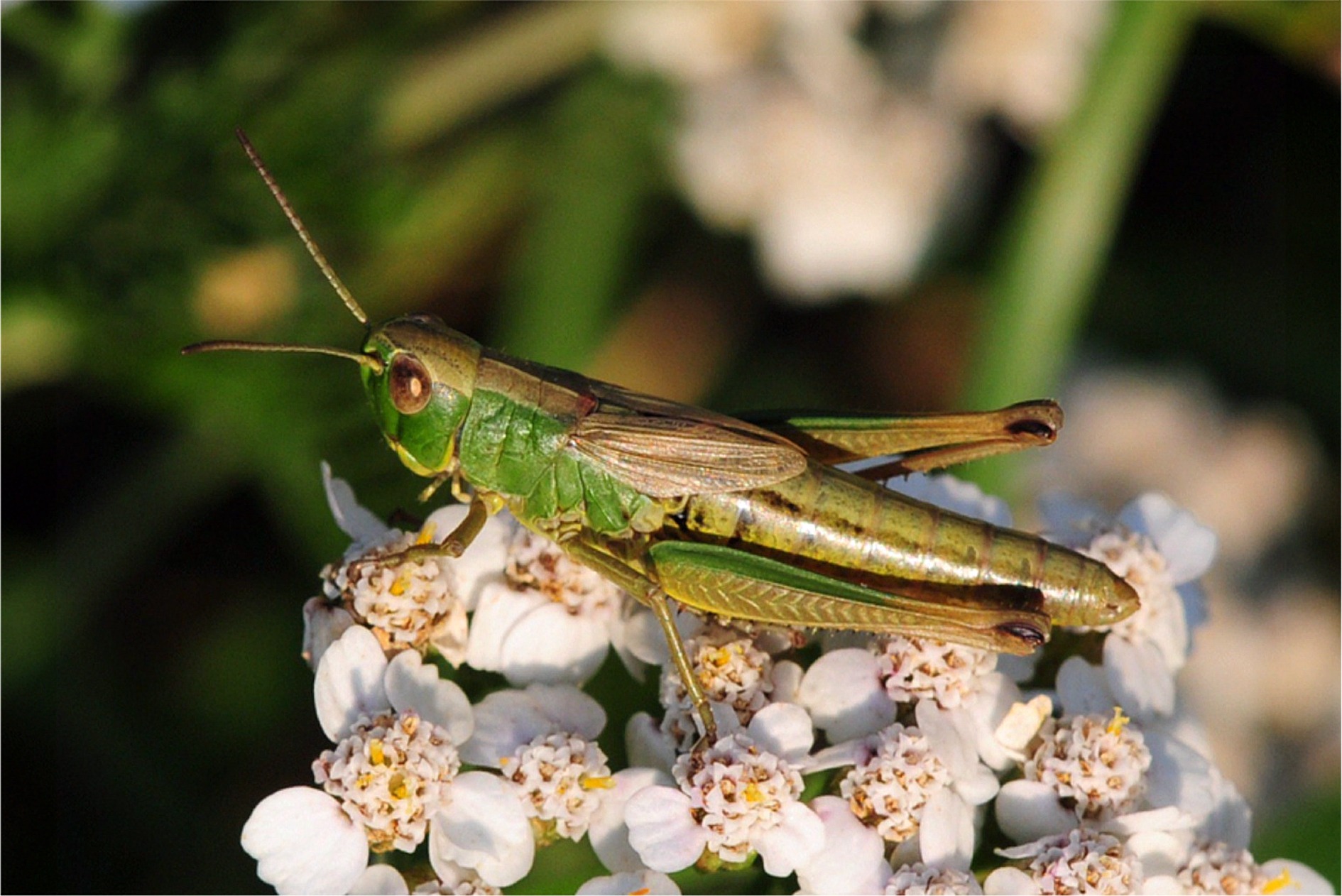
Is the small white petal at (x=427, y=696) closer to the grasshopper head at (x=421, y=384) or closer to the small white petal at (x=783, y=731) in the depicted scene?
the small white petal at (x=783, y=731)

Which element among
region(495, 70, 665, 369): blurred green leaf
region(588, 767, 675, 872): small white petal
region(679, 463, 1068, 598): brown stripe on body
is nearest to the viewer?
region(588, 767, 675, 872): small white petal

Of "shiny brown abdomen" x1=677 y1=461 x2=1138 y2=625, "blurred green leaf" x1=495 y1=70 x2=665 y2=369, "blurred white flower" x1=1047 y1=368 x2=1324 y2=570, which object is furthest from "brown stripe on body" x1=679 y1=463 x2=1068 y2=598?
"blurred white flower" x1=1047 y1=368 x2=1324 y2=570

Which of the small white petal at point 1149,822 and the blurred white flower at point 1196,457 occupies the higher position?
the blurred white flower at point 1196,457

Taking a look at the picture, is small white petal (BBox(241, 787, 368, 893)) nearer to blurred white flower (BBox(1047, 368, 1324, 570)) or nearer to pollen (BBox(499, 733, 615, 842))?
pollen (BBox(499, 733, 615, 842))

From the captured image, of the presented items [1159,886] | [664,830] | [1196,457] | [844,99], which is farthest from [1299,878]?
[844,99]

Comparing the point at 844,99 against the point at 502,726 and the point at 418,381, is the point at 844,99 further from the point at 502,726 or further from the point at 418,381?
the point at 502,726

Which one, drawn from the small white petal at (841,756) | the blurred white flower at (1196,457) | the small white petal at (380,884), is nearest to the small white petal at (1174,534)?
the small white petal at (841,756)
